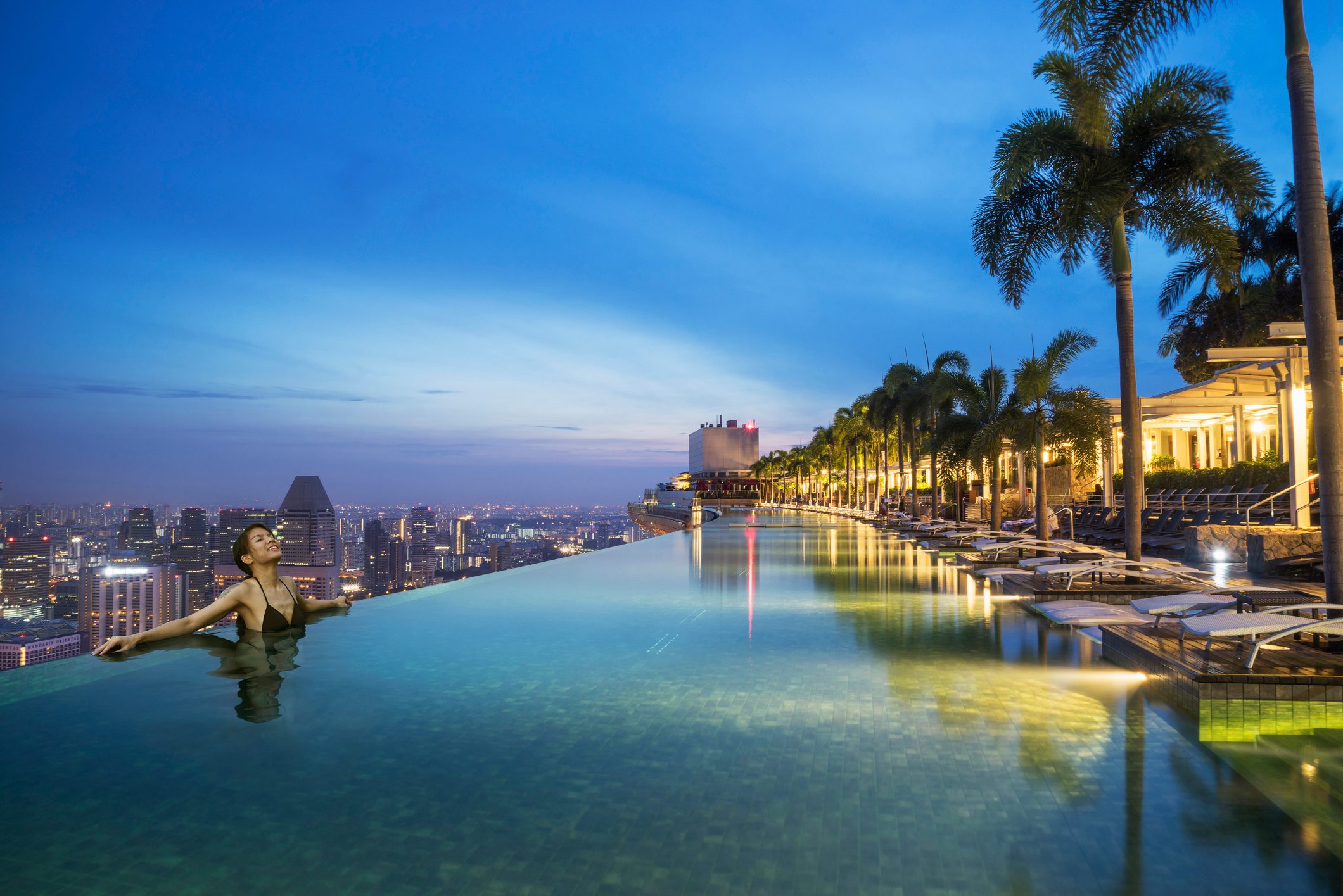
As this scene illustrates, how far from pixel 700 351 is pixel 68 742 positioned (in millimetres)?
72710

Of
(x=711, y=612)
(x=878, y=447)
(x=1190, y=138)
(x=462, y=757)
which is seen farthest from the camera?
(x=878, y=447)

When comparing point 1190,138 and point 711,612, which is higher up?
point 1190,138

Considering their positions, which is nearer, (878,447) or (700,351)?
(878,447)

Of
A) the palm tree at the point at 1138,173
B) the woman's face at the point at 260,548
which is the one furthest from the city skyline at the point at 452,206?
the woman's face at the point at 260,548

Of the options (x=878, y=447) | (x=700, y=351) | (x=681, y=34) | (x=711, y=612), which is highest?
(x=681, y=34)

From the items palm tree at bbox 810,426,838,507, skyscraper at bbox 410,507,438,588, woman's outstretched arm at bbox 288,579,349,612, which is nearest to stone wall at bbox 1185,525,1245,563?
woman's outstretched arm at bbox 288,579,349,612

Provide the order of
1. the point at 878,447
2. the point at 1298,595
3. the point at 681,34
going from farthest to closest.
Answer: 1. the point at 878,447
2. the point at 681,34
3. the point at 1298,595

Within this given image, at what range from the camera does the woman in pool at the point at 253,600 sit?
24.6 ft

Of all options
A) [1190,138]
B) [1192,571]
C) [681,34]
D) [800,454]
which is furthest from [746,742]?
[800,454]

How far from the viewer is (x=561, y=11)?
2748 centimetres

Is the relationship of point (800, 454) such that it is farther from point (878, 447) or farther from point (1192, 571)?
point (1192, 571)

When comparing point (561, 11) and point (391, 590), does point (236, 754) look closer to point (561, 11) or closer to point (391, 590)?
point (391, 590)

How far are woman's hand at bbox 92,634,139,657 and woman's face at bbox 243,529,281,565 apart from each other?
1.06 metres

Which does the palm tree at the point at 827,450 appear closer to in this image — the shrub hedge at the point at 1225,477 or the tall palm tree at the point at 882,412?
the tall palm tree at the point at 882,412
